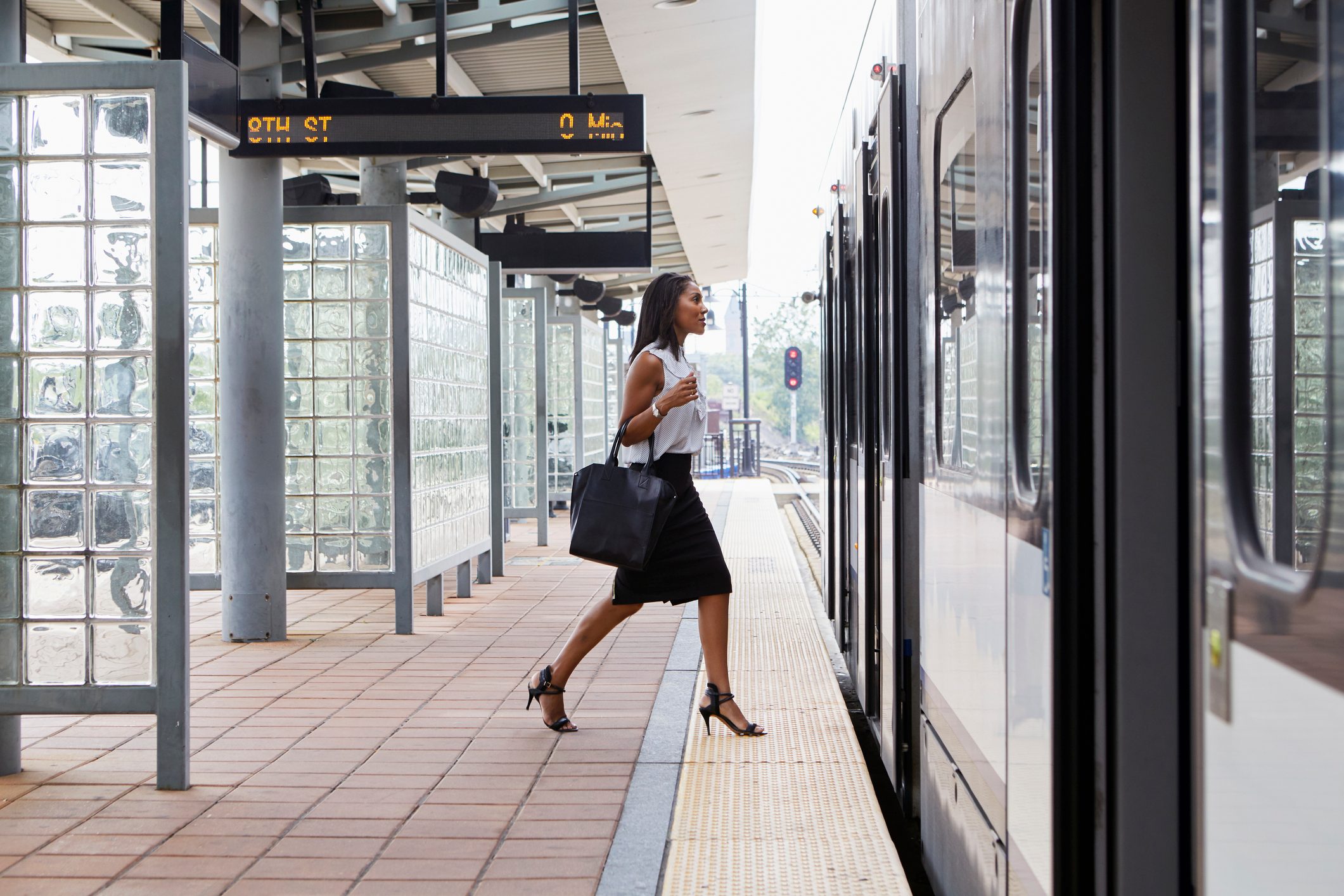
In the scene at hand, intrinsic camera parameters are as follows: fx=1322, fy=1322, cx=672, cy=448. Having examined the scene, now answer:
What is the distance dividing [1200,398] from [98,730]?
4664 millimetres

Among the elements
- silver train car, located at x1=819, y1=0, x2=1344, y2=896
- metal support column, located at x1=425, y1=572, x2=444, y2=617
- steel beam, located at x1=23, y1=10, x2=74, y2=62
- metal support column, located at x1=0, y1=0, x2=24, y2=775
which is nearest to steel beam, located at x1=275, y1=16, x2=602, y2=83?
steel beam, located at x1=23, y1=10, x2=74, y2=62

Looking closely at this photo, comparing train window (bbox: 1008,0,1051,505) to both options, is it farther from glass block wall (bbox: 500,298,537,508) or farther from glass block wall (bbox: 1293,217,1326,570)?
glass block wall (bbox: 500,298,537,508)

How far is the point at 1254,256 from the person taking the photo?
1.40 m

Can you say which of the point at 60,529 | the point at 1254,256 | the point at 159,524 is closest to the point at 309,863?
the point at 159,524

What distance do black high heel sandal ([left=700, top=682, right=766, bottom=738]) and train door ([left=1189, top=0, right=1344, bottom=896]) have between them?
3142mm

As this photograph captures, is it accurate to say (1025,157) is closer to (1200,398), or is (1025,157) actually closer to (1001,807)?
(1200,398)

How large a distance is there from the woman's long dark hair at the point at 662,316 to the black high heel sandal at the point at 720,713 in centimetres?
119

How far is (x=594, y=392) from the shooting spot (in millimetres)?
17172

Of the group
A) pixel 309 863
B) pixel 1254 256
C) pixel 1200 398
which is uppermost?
pixel 1254 256

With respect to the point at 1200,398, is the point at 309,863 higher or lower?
lower

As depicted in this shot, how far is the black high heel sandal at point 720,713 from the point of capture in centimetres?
466

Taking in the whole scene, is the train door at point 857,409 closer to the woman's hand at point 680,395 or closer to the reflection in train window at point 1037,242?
the woman's hand at point 680,395

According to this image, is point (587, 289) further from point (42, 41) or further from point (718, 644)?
point (718, 644)

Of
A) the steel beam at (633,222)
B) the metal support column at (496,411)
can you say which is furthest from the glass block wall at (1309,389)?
the steel beam at (633,222)
